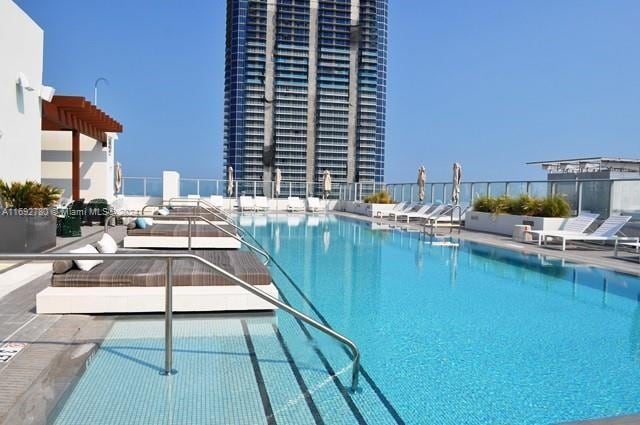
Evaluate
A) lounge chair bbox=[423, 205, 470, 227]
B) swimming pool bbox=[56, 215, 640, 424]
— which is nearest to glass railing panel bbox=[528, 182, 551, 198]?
lounge chair bbox=[423, 205, 470, 227]

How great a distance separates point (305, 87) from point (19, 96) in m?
30.2

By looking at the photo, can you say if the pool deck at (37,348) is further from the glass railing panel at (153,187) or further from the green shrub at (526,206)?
the glass railing panel at (153,187)

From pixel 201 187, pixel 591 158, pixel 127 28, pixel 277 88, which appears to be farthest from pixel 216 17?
pixel 591 158

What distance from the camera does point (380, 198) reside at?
74.7 ft

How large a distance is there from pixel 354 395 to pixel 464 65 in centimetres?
3970

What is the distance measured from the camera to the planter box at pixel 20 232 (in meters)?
7.59

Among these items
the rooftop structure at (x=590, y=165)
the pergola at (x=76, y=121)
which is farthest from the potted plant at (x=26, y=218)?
the rooftop structure at (x=590, y=165)

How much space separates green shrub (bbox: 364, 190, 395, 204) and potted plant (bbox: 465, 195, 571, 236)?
6.08 meters

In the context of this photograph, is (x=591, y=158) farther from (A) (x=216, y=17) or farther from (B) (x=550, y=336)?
(A) (x=216, y=17)

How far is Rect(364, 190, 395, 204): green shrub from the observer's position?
886 inches

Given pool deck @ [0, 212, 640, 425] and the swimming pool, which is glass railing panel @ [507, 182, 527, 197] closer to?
the swimming pool

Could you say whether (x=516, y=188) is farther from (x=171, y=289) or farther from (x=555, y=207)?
(x=171, y=289)

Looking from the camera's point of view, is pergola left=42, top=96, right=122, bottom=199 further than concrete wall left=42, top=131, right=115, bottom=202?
No

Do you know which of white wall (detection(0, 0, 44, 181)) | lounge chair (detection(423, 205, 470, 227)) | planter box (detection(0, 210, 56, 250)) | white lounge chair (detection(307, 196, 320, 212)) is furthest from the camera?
white lounge chair (detection(307, 196, 320, 212))
